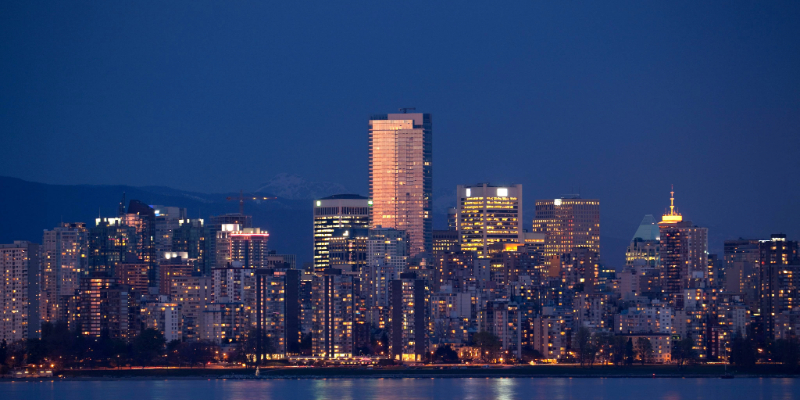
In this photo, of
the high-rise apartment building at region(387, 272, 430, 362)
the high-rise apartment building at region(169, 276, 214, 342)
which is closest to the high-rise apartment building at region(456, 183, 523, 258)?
the high-rise apartment building at region(169, 276, 214, 342)

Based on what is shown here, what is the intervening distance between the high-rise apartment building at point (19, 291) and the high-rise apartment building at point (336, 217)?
4259 centimetres

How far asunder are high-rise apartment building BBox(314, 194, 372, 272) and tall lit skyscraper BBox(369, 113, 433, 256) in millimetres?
1838

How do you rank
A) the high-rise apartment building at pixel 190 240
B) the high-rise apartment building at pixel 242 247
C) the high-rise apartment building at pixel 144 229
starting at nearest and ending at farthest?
the high-rise apartment building at pixel 144 229 < the high-rise apartment building at pixel 242 247 < the high-rise apartment building at pixel 190 240

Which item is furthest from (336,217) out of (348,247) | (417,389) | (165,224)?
(417,389)

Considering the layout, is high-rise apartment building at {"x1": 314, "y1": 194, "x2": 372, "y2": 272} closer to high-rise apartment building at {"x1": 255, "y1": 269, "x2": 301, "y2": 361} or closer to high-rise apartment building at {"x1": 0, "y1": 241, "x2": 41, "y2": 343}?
high-rise apartment building at {"x1": 0, "y1": 241, "x2": 41, "y2": 343}

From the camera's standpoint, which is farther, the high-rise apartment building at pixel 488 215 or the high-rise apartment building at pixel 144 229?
the high-rise apartment building at pixel 488 215

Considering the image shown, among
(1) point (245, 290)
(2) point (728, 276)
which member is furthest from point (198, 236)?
(2) point (728, 276)

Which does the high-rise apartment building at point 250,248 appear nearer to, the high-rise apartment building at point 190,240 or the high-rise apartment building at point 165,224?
the high-rise apartment building at point 190,240

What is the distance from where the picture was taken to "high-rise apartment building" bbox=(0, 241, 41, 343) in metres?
130

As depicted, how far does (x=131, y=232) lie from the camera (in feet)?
550

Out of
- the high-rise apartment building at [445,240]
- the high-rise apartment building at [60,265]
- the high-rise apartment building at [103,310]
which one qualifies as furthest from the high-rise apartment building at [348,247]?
the high-rise apartment building at [103,310]

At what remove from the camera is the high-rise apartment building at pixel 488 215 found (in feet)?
595

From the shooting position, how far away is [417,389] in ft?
323

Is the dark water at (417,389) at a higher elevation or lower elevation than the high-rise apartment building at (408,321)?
lower
